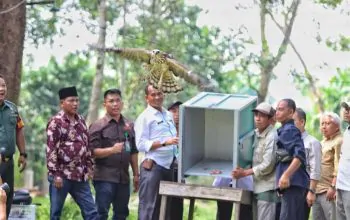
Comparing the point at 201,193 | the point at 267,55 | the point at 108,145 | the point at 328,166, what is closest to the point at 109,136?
the point at 108,145

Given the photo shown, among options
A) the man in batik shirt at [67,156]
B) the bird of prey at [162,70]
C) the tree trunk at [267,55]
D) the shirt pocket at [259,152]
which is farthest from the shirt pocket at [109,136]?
the tree trunk at [267,55]

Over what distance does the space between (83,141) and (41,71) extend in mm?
21916

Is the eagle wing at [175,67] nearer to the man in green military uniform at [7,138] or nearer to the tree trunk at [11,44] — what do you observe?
the man in green military uniform at [7,138]

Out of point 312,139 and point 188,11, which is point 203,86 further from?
point 188,11

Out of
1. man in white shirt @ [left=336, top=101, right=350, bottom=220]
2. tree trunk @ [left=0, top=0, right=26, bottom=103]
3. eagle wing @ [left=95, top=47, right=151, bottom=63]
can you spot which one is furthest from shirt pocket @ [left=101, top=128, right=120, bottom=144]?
man in white shirt @ [left=336, top=101, right=350, bottom=220]

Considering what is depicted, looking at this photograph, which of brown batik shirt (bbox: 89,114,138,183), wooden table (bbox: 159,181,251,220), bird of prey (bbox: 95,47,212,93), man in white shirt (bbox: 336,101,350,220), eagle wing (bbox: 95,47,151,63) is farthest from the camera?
eagle wing (bbox: 95,47,151,63)

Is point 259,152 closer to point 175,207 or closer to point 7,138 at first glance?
point 175,207

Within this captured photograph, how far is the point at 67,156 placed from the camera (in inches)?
315

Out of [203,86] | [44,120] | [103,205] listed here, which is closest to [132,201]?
[203,86]

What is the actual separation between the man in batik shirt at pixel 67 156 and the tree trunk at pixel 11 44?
199cm

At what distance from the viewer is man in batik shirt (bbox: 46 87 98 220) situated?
7.94 metres

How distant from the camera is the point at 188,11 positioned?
2156 cm

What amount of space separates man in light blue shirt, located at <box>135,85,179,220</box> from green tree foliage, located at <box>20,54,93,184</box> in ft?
66.0

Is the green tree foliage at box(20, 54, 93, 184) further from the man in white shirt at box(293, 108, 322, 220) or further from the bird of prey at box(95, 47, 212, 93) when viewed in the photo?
the man in white shirt at box(293, 108, 322, 220)
